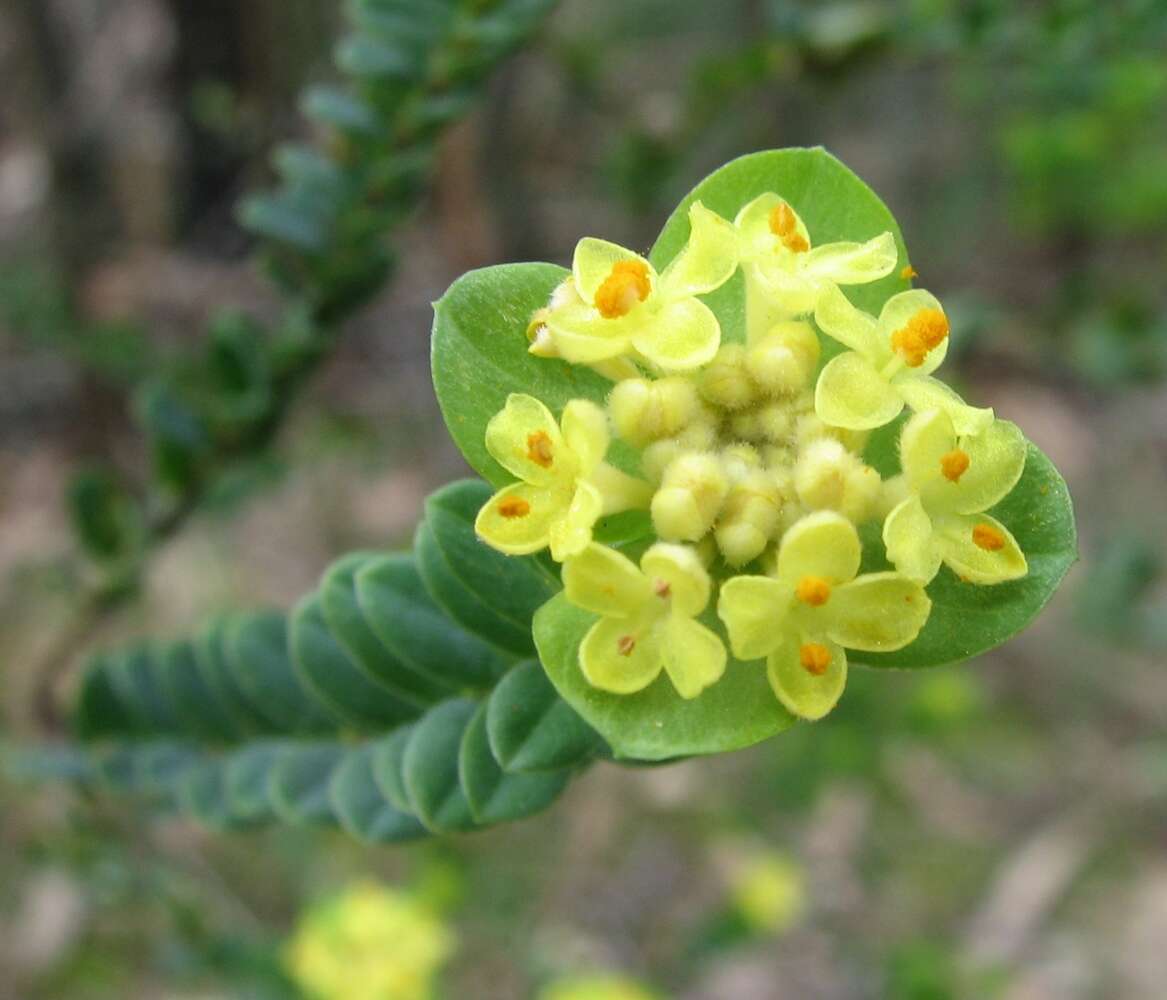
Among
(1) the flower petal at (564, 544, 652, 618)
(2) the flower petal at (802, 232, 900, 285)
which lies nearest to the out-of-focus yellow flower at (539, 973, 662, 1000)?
(1) the flower petal at (564, 544, 652, 618)

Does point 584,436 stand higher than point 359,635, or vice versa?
point 584,436

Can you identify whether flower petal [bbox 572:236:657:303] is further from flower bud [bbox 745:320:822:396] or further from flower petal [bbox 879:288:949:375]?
flower petal [bbox 879:288:949:375]

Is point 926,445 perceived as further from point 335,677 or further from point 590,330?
Result: point 335,677

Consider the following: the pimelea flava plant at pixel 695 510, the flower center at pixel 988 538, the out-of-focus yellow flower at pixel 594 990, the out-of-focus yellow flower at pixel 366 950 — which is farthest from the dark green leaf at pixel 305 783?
the out-of-focus yellow flower at pixel 594 990

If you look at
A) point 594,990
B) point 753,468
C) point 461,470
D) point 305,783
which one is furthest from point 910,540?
point 461,470

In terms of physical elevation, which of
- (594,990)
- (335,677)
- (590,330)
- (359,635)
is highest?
(590,330)

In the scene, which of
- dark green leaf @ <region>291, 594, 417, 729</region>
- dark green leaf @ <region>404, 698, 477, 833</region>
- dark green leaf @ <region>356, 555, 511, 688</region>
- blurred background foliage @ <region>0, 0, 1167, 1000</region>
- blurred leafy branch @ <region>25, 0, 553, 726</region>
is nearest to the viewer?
dark green leaf @ <region>404, 698, 477, 833</region>

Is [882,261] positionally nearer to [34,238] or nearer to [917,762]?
[917,762]

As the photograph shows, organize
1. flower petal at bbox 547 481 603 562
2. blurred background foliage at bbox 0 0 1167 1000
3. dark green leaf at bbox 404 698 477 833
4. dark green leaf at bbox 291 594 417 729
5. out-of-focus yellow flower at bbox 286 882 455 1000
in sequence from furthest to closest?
1. blurred background foliage at bbox 0 0 1167 1000
2. out-of-focus yellow flower at bbox 286 882 455 1000
3. dark green leaf at bbox 291 594 417 729
4. dark green leaf at bbox 404 698 477 833
5. flower petal at bbox 547 481 603 562
